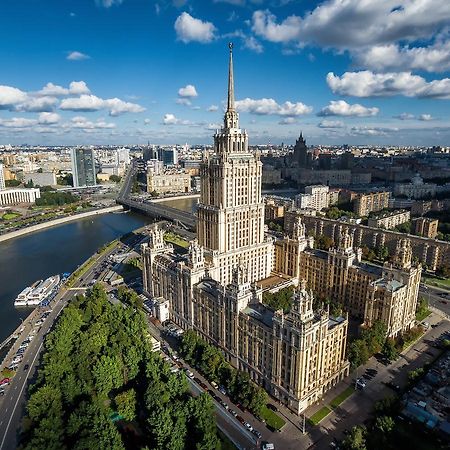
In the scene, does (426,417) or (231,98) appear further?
(231,98)

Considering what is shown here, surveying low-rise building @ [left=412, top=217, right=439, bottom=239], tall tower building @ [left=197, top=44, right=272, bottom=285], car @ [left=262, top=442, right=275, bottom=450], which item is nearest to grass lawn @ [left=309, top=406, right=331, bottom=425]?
car @ [left=262, top=442, right=275, bottom=450]

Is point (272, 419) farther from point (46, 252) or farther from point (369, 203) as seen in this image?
point (369, 203)

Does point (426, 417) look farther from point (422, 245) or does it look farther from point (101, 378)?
point (422, 245)

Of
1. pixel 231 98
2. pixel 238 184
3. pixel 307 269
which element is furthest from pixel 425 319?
pixel 231 98

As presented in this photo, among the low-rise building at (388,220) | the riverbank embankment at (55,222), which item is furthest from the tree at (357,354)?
the riverbank embankment at (55,222)

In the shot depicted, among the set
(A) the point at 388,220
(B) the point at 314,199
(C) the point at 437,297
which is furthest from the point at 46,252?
(A) the point at 388,220

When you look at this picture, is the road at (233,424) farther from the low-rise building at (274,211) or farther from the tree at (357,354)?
the low-rise building at (274,211)
